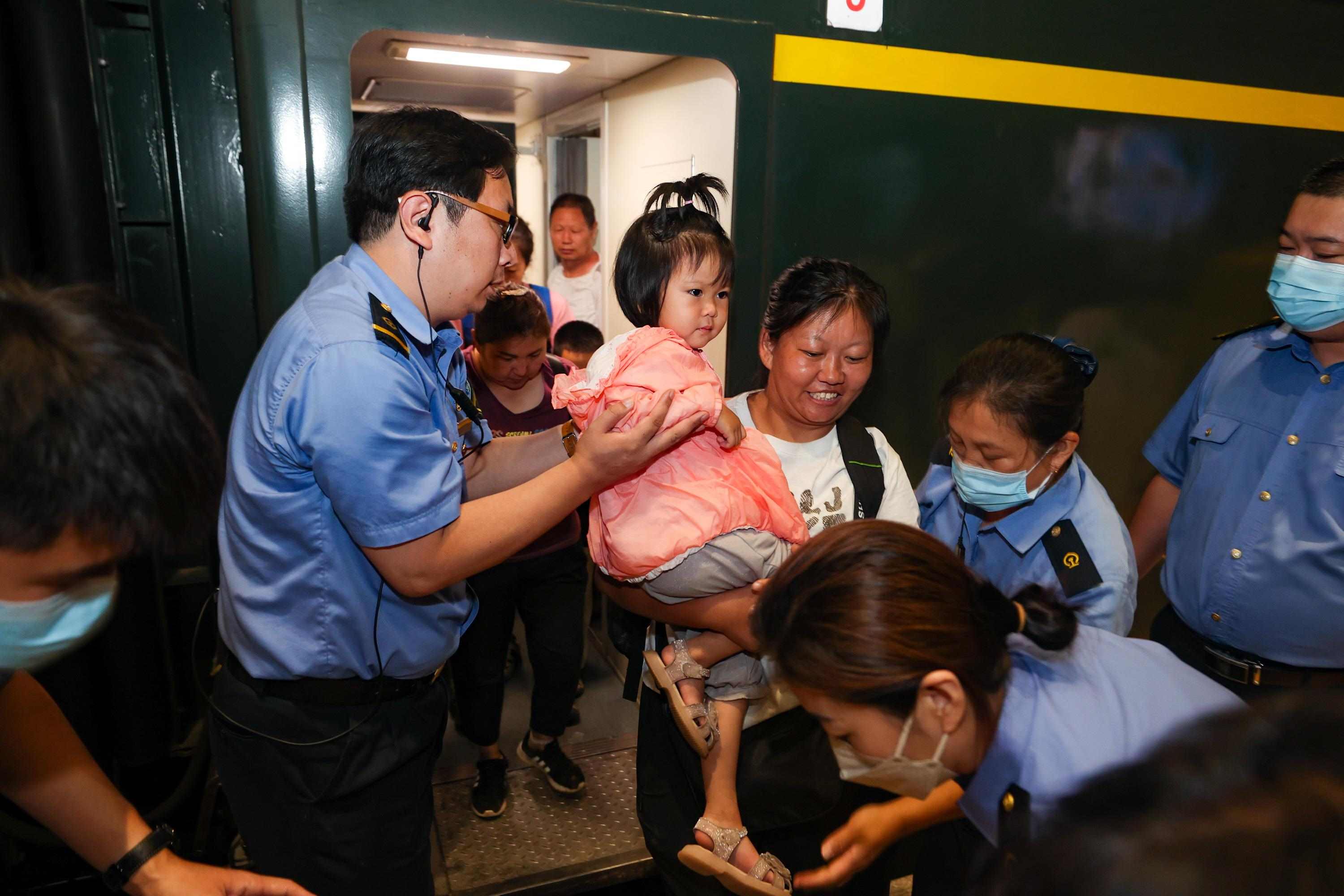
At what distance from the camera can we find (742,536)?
1819 millimetres

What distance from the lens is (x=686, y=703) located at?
1.94 meters

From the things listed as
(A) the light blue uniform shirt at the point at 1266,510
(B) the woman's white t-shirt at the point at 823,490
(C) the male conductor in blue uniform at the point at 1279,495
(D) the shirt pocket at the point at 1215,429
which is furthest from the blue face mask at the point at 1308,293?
(B) the woman's white t-shirt at the point at 823,490

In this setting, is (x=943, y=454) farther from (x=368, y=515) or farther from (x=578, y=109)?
(x=578, y=109)

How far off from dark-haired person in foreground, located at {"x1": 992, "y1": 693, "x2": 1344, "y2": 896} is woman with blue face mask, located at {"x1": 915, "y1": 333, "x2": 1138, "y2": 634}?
113 centimetres

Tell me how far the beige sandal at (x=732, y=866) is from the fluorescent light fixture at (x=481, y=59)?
282 cm

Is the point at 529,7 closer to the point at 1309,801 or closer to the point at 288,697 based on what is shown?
the point at 288,697

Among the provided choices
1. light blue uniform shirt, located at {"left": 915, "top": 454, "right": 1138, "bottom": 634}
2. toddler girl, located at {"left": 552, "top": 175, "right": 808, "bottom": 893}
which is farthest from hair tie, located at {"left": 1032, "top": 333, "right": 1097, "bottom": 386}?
toddler girl, located at {"left": 552, "top": 175, "right": 808, "bottom": 893}

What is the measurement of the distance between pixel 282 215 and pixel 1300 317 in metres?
2.75

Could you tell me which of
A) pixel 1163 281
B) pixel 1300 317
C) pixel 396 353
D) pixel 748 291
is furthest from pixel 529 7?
pixel 1163 281

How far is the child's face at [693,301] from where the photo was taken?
6.61 feet

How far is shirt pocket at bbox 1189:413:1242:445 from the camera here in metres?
2.34

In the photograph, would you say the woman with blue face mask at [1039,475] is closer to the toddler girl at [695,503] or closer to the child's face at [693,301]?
the toddler girl at [695,503]

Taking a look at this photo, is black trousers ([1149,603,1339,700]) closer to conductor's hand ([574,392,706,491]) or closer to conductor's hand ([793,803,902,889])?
conductor's hand ([793,803,902,889])

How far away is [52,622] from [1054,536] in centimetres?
192
